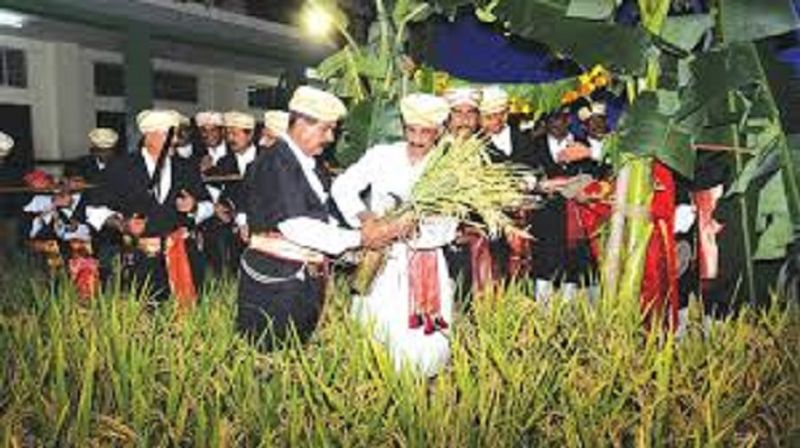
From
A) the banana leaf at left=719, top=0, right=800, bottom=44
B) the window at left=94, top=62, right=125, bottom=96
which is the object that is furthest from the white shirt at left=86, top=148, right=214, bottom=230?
the window at left=94, top=62, right=125, bottom=96

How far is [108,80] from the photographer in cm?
1484

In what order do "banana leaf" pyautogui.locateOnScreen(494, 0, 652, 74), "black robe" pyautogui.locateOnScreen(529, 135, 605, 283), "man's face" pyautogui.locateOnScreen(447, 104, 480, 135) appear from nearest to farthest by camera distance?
"banana leaf" pyautogui.locateOnScreen(494, 0, 652, 74)
"man's face" pyautogui.locateOnScreen(447, 104, 480, 135)
"black robe" pyautogui.locateOnScreen(529, 135, 605, 283)

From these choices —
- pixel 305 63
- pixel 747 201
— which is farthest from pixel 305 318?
pixel 305 63

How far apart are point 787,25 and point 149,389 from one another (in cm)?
282

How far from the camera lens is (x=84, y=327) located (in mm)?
4234

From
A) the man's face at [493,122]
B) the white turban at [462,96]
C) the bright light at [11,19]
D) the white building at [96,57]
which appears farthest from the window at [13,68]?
the white turban at [462,96]

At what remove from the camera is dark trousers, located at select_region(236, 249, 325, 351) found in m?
3.88

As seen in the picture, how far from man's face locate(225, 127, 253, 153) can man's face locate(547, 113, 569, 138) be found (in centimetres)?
247

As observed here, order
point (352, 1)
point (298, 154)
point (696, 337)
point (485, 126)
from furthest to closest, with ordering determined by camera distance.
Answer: point (352, 1)
point (485, 126)
point (696, 337)
point (298, 154)

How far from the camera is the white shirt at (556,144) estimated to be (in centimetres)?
659

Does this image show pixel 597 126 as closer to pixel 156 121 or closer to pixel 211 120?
pixel 156 121

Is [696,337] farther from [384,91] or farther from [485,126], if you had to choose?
[384,91]

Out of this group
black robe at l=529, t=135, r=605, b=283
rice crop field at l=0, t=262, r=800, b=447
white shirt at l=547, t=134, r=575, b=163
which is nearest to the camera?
rice crop field at l=0, t=262, r=800, b=447

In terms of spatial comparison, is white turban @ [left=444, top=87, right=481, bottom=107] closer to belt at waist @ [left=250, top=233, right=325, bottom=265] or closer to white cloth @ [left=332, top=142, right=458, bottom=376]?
white cloth @ [left=332, top=142, right=458, bottom=376]
